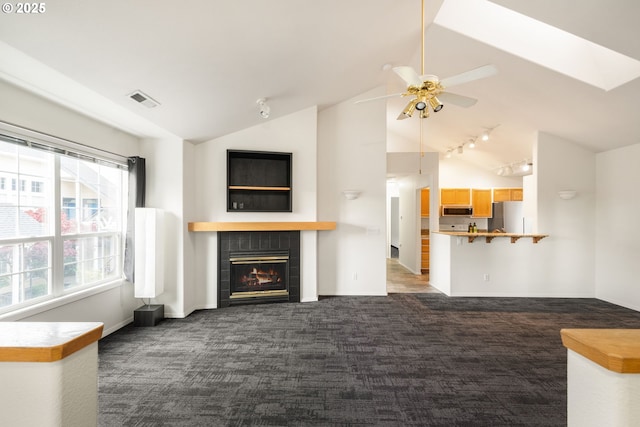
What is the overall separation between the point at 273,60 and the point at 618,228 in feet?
18.9

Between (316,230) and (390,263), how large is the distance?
4882 millimetres

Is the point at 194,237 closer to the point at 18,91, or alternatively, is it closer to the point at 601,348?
the point at 18,91

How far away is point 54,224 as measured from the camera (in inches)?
112

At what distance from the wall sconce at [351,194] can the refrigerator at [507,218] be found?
313 cm

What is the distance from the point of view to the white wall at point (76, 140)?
7.89 ft

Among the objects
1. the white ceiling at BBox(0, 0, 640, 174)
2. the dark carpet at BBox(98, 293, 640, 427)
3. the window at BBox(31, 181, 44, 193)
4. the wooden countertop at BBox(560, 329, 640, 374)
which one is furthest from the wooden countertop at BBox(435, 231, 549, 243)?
the window at BBox(31, 181, 44, 193)

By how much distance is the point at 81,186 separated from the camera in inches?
126

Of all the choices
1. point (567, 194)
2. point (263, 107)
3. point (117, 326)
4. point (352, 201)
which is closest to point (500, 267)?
point (567, 194)

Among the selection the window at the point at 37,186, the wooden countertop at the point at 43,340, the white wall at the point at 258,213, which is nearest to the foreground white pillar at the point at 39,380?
the wooden countertop at the point at 43,340

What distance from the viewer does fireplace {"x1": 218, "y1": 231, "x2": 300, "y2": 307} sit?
14.3 feet

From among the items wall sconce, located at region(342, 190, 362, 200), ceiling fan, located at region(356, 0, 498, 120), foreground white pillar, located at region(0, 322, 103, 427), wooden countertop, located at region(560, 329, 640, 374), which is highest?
ceiling fan, located at region(356, 0, 498, 120)

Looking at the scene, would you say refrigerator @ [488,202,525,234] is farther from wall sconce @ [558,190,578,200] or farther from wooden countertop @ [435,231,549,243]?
wall sconce @ [558,190,578,200]

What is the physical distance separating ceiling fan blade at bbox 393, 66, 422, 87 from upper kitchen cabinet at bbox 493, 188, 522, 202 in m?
6.09

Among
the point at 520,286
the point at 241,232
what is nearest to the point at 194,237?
the point at 241,232
